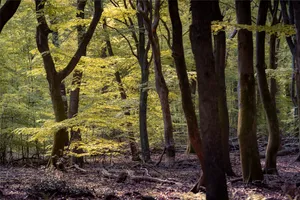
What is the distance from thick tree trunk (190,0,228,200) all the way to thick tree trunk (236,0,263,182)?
348 centimetres

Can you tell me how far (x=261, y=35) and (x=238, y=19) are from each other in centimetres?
181

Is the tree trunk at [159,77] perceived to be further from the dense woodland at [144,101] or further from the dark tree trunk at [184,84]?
the dark tree trunk at [184,84]

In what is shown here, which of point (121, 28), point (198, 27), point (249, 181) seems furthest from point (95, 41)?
point (198, 27)

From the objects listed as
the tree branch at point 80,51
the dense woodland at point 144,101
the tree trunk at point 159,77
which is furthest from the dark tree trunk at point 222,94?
the tree branch at point 80,51

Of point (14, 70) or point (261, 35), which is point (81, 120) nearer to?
point (261, 35)

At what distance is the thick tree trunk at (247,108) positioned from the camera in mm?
8664

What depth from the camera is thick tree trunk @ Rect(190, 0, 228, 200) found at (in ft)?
17.8

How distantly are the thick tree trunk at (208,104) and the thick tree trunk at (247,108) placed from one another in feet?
11.4

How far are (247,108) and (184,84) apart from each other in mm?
1966

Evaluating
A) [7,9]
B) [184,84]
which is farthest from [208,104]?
[7,9]

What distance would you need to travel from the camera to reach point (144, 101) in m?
15.9

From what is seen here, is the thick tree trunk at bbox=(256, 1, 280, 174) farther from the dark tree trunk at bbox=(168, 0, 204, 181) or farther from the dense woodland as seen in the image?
the dark tree trunk at bbox=(168, 0, 204, 181)

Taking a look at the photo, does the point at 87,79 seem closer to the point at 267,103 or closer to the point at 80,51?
the point at 80,51

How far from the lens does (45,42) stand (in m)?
11.4
